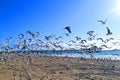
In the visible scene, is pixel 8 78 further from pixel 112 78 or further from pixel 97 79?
pixel 112 78

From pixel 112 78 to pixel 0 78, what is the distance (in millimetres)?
11602

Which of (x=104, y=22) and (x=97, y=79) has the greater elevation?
(x=104, y=22)

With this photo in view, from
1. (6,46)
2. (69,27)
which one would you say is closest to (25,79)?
(69,27)

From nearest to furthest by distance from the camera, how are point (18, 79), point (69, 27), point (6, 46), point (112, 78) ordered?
point (18, 79)
point (69, 27)
point (112, 78)
point (6, 46)

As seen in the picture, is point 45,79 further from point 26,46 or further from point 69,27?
point 26,46

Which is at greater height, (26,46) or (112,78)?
(26,46)

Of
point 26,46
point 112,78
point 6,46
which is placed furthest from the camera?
point 6,46

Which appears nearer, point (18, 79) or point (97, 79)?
point (18, 79)

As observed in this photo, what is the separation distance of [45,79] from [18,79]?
2.64 m

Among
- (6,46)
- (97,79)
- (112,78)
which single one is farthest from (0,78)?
(6,46)

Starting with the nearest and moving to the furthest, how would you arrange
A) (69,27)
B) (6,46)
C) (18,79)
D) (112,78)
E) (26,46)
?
(18,79) → (69,27) → (112,78) → (26,46) → (6,46)

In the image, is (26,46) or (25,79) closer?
(25,79)

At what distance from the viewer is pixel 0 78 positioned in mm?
22891

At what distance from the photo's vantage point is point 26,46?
3588 inches
